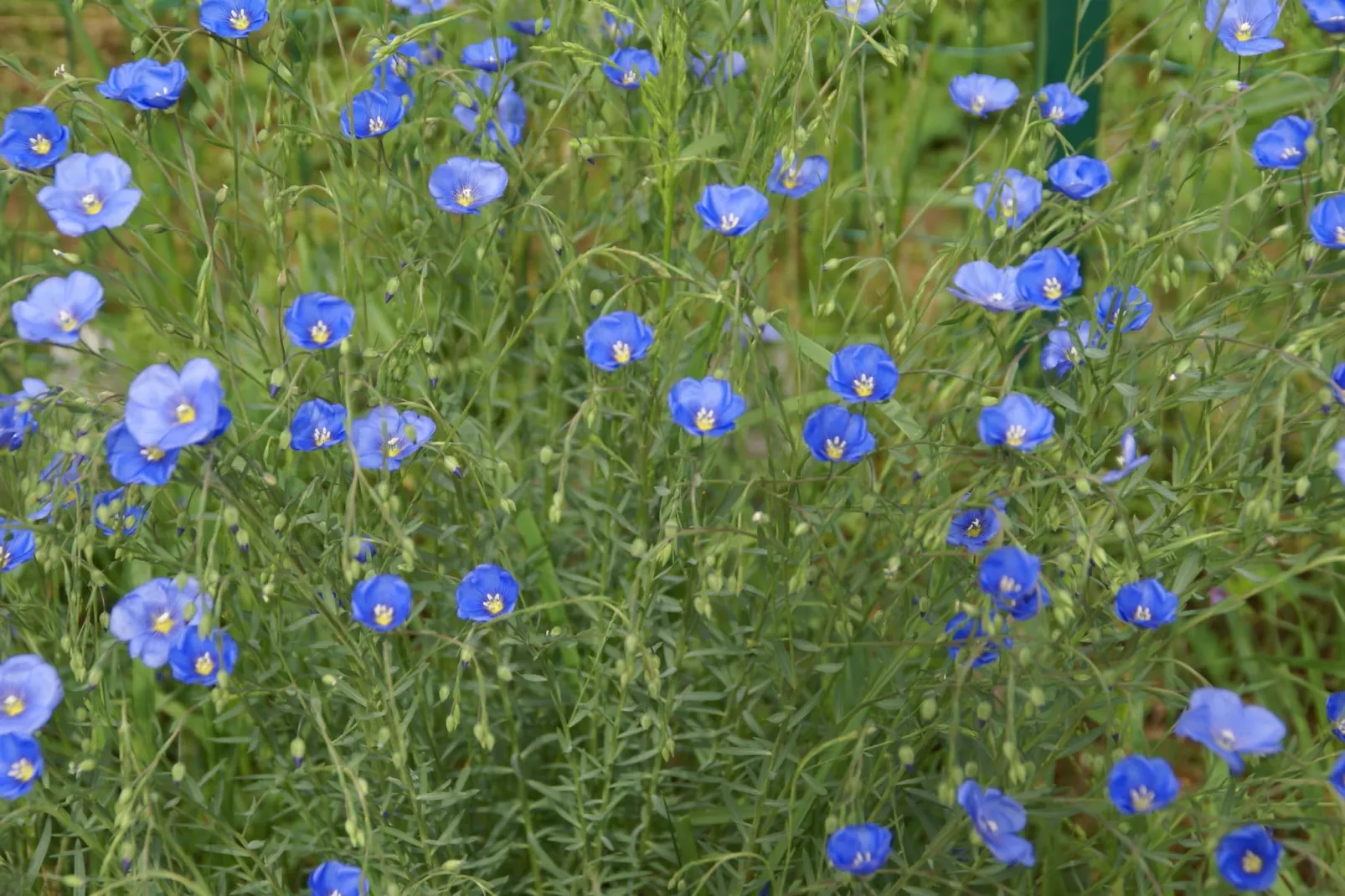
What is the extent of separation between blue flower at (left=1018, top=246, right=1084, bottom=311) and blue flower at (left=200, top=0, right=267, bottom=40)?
1.07m

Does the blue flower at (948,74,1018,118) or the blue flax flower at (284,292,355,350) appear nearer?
the blue flax flower at (284,292,355,350)

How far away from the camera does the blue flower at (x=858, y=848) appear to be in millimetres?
1464

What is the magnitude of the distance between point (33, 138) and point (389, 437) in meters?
0.68

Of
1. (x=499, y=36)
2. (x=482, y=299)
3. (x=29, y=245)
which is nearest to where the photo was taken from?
(x=499, y=36)

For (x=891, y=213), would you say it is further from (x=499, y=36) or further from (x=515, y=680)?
(x=515, y=680)

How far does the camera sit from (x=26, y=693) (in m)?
1.60

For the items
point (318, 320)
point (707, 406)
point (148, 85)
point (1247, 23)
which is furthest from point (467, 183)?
point (1247, 23)

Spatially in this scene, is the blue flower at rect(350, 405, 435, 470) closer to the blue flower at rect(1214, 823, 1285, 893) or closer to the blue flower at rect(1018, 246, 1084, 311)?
the blue flower at rect(1018, 246, 1084, 311)

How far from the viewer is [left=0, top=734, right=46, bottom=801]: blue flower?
1.58 m

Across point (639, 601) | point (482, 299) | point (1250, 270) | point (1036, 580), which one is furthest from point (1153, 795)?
point (482, 299)

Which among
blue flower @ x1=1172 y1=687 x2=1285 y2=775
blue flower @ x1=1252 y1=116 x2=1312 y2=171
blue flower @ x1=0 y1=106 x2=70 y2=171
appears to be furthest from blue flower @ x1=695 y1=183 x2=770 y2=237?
blue flower @ x1=0 y1=106 x2=70 y2=171

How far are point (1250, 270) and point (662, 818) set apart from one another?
3.85 feet

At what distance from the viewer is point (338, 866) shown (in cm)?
169

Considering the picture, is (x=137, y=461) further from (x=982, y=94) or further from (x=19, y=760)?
(x=982, y=94)
